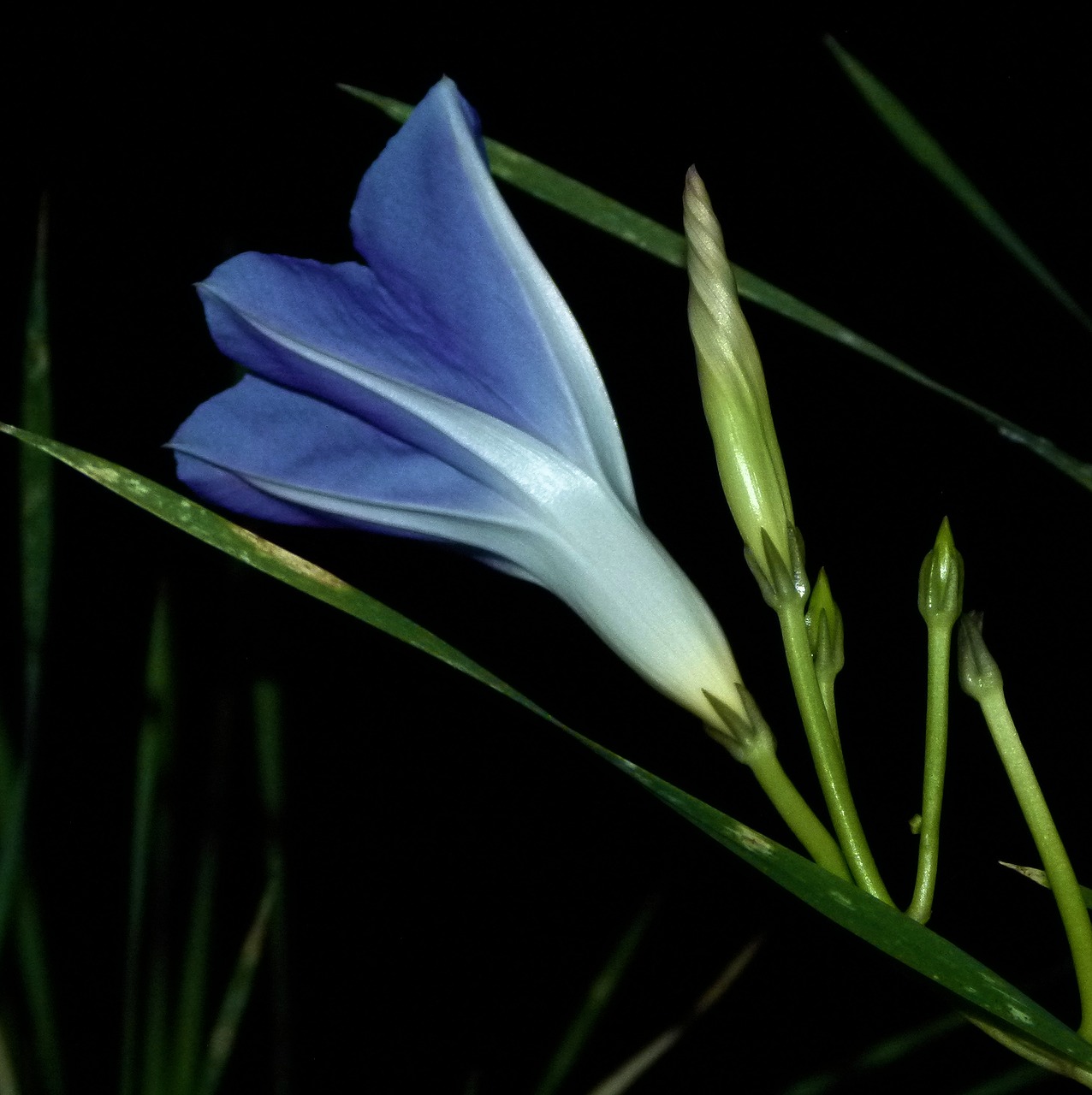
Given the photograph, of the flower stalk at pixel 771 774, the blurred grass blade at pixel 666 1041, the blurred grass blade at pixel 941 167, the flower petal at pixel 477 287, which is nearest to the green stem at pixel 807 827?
the flower stalk at pixel 771 774

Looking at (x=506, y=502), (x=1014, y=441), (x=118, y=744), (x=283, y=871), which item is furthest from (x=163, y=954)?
(x=1014, y=441)

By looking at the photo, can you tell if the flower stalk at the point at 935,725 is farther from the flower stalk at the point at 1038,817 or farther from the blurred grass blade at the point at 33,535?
the blurred grass blade at the point at 33,535

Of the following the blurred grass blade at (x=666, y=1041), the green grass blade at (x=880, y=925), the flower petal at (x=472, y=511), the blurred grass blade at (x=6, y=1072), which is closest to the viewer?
the green grass blade at (x=880, y=925)

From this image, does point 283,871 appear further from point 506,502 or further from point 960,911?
point 960,911

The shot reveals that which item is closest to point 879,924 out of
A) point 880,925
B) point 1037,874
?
point 880,925

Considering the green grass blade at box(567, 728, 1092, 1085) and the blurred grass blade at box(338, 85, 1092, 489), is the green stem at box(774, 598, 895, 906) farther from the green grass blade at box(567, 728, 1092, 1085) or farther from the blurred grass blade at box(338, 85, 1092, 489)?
the blurred grass blade at box(338, 85, 1092, 489)

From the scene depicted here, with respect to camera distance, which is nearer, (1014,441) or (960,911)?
(1014,441)

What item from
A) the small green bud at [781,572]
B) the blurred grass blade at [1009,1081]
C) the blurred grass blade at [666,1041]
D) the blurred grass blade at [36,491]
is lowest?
the blurred grass blade at [1009,1081]

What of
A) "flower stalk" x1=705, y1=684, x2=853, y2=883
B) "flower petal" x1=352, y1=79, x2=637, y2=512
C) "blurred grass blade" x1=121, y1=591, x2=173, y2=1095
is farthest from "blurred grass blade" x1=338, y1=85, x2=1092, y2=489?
"blurred grass blade" x1=121, y1=591, x2=173, y2=1095
